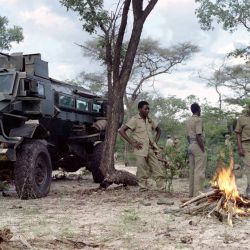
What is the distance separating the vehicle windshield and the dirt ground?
1.79 metres

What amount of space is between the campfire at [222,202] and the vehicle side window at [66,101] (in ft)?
14.8

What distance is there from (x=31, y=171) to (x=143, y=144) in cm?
184

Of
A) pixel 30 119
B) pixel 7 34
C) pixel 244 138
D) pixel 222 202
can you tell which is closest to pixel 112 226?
pixel 222 202

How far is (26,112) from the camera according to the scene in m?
8.57

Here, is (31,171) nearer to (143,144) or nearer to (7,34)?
(143,144)

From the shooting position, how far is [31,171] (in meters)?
8.11

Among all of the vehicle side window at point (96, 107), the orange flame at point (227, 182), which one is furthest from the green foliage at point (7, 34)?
the orange flame at point (227, 182)

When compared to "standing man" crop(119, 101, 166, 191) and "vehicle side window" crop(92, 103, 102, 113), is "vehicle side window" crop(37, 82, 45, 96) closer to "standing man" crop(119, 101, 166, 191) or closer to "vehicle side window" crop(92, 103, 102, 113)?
"standing man" crop(119, 101, 166, 191)

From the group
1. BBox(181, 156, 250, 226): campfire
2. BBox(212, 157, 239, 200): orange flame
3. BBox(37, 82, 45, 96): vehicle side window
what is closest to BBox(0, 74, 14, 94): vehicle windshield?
BBox(37, 82, 45, 96): vehicle side window

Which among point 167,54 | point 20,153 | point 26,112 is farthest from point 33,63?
point 167,54

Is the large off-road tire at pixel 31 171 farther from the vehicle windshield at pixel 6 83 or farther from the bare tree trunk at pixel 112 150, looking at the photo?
the bare tree trunk at pixel 112 150

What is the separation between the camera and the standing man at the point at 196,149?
312 inches

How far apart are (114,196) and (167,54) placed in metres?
22.3

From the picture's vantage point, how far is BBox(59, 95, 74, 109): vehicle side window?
1020 centimetres
